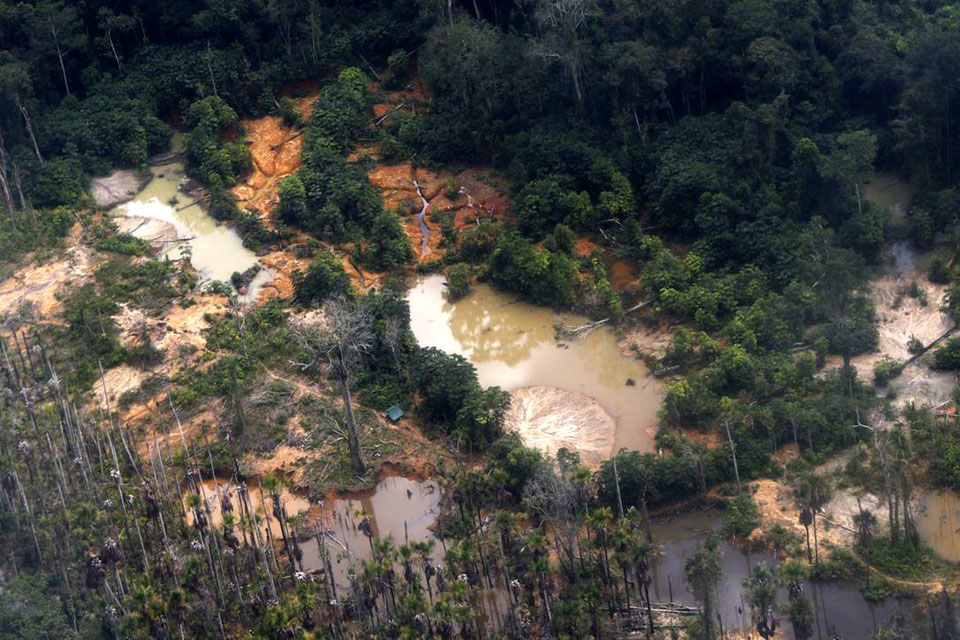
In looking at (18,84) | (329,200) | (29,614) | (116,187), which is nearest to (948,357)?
(329,200)

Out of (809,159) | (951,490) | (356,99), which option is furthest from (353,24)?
(951,490)

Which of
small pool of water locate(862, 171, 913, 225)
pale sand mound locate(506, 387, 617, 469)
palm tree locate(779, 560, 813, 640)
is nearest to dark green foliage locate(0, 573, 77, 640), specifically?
pale sand mound locate(506, 387, 617, 469)

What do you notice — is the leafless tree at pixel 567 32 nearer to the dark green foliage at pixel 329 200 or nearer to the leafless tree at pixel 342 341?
the dark green foliage at pixel 329 200

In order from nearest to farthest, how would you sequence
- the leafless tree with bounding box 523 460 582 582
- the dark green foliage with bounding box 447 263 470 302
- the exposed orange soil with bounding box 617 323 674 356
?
1. the leafless tree with bounding box 523 460 582 582
2. the exposed orange soil with bounding box 617 323 674 356
3. the dark green foliage with bounding box 447 263 470 302

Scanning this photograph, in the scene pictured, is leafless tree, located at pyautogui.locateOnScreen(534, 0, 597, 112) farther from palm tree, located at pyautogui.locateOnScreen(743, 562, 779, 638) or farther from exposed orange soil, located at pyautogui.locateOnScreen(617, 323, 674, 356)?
palm tree, located at pyautogui.locateOnScreen(743, 562, 779, 638)

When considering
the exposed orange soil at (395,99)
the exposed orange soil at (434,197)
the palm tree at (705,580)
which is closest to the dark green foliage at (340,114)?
the exposed orange soil at (395,99)

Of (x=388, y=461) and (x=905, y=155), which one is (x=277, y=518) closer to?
(x=388, y=461)
